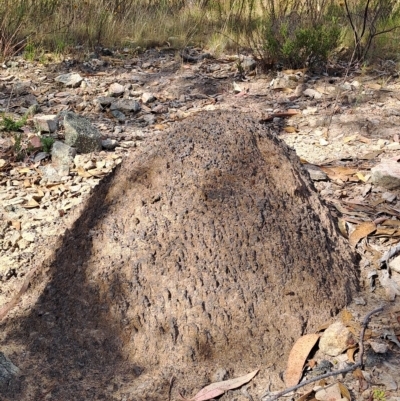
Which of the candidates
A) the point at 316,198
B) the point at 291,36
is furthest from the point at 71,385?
the point at 291,36

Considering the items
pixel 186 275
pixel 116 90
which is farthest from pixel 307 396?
pixel 116 90

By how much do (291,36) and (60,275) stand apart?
149 inches

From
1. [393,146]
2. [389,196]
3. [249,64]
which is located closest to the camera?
[389,196]

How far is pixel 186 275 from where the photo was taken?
80.7 inches

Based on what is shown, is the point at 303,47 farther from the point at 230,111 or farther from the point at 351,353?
the point at 351,353

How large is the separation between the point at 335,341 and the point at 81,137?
7.19 feet

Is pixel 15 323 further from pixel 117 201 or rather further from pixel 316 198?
pixel 316 198

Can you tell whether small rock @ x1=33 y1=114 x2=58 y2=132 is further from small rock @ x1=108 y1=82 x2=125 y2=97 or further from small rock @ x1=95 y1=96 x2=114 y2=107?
small rock @ x1=108 y1=82 x2=125 y2=97

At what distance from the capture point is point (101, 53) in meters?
5.93

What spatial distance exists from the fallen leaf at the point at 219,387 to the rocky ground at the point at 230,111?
0.04m

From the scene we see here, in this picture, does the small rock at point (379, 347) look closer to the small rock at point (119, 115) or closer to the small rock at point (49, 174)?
the small rock at point (49, 174)

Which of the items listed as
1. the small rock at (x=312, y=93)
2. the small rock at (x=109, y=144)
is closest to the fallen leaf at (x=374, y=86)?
the small rock at (x=312, y=93)

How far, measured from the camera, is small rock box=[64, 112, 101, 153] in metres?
3.62

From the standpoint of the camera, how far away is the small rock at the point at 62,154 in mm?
3529
